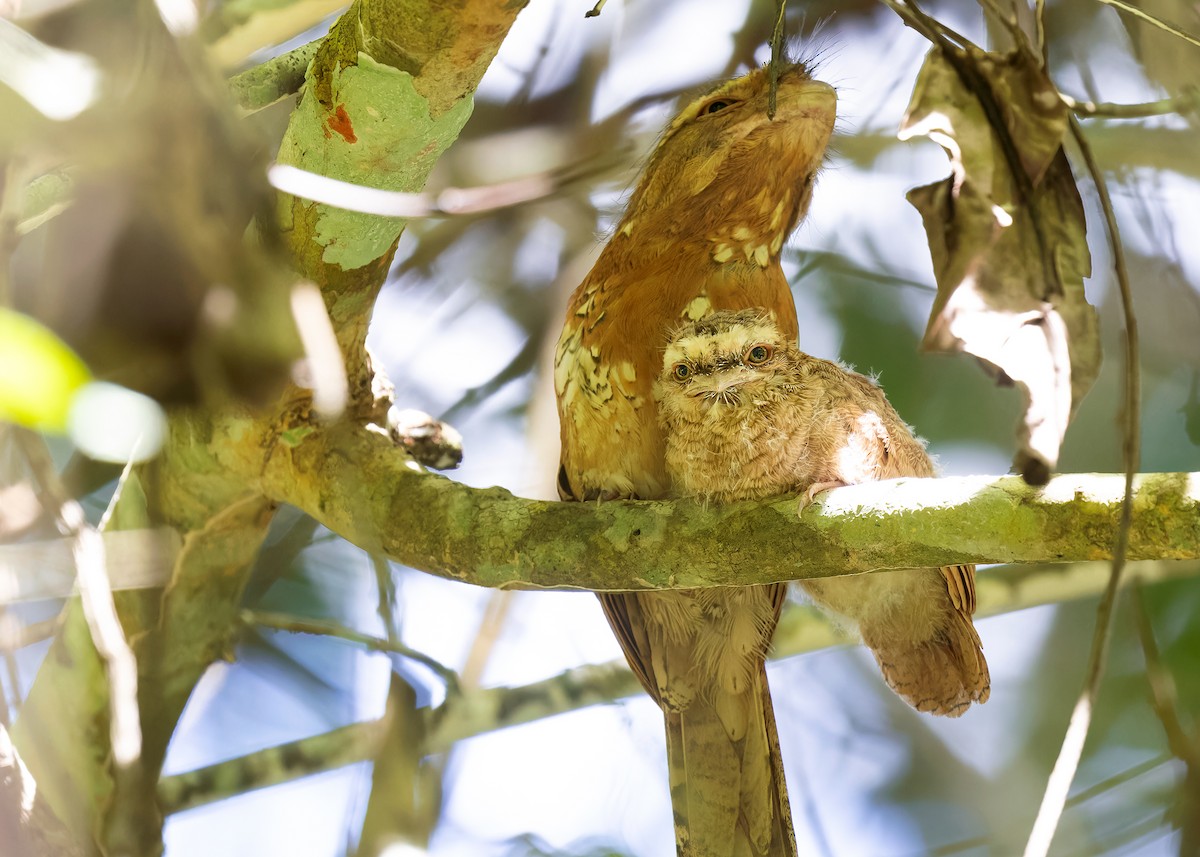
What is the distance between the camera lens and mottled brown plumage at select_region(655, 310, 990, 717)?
2.18 meters

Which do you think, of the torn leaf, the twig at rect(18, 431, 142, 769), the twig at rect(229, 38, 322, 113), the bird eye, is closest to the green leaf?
the twig at rect(18, 431, 142, 769)

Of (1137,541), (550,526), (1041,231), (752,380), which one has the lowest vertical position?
(1137,541)

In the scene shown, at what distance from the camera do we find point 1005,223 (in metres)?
1.51

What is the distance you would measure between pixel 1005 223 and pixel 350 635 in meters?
2.34

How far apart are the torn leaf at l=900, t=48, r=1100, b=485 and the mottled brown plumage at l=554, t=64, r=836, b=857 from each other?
98cm

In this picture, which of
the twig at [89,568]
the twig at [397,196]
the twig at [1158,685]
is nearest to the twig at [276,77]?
the twig at [397,196]

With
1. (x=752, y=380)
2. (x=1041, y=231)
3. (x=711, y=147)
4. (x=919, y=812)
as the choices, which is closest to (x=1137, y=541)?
(x=1041, y=231)

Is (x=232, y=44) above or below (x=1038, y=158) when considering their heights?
above

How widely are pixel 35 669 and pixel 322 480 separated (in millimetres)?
998

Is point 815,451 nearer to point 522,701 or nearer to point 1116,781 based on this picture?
point 522,701

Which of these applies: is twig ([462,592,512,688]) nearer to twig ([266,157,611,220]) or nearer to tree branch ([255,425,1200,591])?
tree branch ([255,425,1200,591])

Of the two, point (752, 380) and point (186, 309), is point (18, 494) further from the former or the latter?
point (752, 380)

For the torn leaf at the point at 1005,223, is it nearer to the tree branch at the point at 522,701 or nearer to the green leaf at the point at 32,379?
the green leaf at the point at 32,379

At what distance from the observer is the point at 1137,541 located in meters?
1.49
